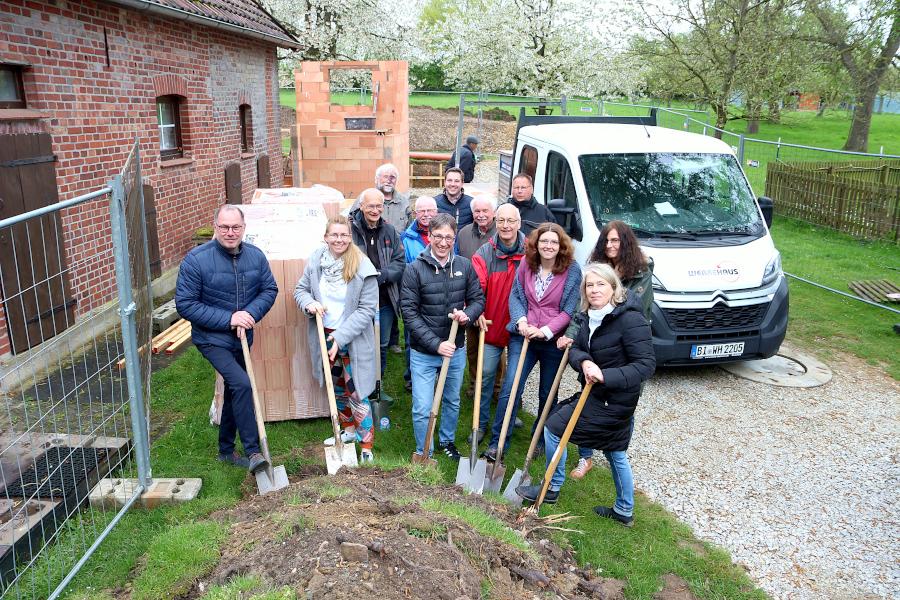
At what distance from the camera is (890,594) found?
4211mm

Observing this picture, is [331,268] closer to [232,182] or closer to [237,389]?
[237,389]

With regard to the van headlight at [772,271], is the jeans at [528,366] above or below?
below

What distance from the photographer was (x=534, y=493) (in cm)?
477

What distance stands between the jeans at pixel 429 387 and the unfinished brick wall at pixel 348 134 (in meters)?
8.26

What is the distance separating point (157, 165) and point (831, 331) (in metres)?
9.04

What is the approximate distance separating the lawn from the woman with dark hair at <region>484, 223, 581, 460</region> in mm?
896

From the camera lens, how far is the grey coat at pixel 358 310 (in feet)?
17.2

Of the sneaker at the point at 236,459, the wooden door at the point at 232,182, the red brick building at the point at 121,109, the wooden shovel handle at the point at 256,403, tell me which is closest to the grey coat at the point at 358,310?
the wooden shovel handle at the point at 256,403

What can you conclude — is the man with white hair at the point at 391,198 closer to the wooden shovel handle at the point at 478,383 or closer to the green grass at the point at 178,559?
the wooden shovel handle at the point at 478,383

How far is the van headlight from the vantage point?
6.96m

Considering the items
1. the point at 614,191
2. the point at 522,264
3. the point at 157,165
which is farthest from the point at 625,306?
the point at 157,165

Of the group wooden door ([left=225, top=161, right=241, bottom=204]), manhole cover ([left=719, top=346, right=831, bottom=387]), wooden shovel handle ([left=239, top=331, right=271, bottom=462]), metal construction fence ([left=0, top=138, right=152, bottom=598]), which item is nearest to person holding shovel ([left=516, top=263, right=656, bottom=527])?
wooden shovel handle ([left=239, top=331, right=271, bottom=462])

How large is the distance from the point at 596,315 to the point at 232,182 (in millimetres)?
9156

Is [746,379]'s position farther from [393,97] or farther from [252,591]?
[393,97]
